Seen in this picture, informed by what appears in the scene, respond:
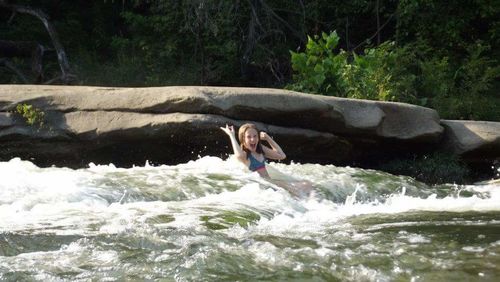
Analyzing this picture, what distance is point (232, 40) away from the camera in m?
14.9

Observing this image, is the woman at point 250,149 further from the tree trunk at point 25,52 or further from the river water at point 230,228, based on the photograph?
the tree trunk at point 25,52

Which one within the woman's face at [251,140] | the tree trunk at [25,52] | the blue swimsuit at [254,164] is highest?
the tree trunk at [25,52]

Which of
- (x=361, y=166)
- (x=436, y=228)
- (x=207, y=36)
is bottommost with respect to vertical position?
(x=361, y=166)

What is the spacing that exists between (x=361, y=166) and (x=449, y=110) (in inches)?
108

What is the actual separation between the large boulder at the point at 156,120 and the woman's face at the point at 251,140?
3.04 feet

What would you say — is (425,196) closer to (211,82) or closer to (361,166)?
(361,166)

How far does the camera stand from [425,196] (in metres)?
8.19

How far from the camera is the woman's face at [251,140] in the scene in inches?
313

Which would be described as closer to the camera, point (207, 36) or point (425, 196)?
point (425, 196)

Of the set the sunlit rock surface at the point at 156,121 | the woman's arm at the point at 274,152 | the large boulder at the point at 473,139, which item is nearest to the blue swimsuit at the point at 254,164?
the woman's arm at the point at 274,152

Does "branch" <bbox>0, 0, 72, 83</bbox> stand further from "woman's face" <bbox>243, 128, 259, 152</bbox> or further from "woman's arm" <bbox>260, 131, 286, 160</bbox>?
"woman's face" <bbox>243, 128, 259, 152</bbox>

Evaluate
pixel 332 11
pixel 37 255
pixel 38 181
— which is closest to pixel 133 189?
pixel 38 181

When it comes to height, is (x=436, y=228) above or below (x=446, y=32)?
below

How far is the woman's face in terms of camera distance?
795 centimetres
